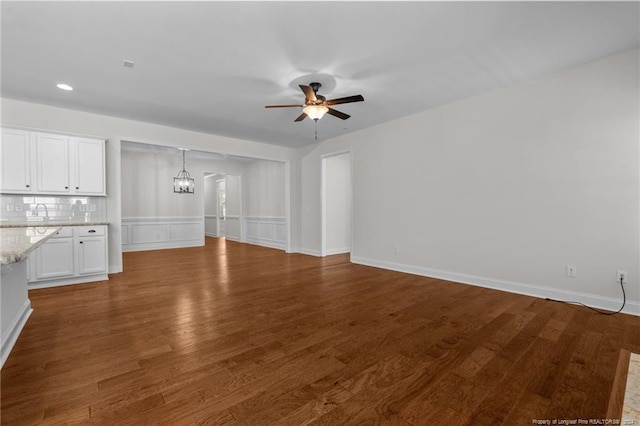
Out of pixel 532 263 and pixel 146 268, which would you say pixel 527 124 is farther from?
pixel 146 268

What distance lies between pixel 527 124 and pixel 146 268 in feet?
21.1

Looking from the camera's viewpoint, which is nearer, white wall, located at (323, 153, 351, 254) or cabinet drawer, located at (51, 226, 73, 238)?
cabinet drawer, located at (51, 226, 73, 238)

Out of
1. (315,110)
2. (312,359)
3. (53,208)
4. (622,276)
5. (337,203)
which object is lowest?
(312,359)

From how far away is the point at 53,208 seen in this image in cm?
442

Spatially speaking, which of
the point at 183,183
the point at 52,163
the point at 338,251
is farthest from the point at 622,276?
the point at 183,183

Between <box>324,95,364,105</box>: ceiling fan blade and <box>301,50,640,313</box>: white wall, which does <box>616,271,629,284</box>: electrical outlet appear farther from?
<box>324,95,364,105</box>: ceiling fan blade

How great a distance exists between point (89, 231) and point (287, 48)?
395 centimetres

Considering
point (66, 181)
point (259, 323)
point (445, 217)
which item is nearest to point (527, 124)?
point (445, 217)

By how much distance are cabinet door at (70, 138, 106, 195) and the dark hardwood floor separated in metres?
1.60

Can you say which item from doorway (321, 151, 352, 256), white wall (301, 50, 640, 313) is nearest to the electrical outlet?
white wall (301, 50, 640, 313)

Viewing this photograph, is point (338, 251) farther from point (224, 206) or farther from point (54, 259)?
point (224, 206)

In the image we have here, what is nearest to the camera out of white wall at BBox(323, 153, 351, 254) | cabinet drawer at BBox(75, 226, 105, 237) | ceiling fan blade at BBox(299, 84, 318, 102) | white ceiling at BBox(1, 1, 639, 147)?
white ceiling at BBox(1, 1, 639, 147)

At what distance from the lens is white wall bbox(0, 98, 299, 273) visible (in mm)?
4113

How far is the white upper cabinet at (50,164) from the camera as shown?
387 cm
